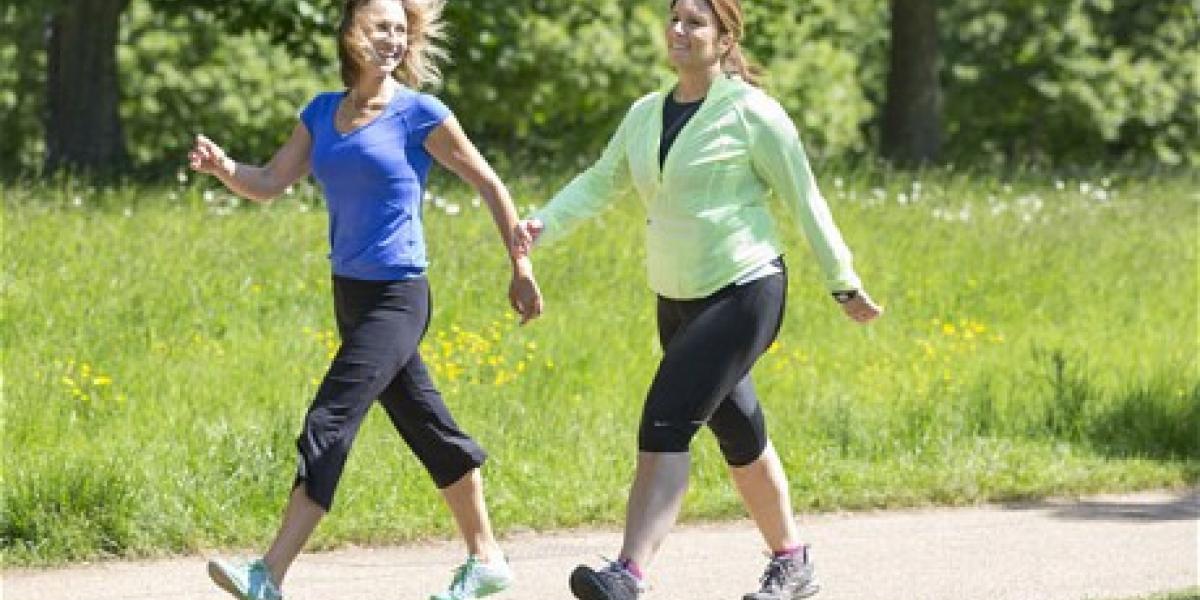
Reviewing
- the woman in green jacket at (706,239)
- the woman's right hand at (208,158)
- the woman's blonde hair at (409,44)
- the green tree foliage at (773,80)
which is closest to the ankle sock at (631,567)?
the woman in green jacket at (706,239)

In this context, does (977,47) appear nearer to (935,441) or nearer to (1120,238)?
(1120,238)

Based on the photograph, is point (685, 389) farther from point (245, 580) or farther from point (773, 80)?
point (773, 80)

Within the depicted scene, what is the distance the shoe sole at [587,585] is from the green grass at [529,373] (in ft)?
6.32

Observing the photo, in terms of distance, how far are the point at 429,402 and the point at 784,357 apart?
15.7ft

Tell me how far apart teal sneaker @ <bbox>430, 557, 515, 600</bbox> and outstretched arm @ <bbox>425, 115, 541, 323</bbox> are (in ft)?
2.31

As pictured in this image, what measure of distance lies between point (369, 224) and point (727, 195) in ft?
3.04

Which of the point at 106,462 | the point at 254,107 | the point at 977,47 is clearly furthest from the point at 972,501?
the point at 977,47

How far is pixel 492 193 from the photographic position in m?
6.96

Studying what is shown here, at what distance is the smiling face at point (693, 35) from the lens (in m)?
6.72

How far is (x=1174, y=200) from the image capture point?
18.2 m

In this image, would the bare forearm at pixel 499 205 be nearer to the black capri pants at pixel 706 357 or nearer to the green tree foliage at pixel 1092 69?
the black capri pants at pixel 706 357

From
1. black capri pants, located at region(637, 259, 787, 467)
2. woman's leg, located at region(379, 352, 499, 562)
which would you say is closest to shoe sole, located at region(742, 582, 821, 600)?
black capri pants, located at region(637, 259, 787, 467)

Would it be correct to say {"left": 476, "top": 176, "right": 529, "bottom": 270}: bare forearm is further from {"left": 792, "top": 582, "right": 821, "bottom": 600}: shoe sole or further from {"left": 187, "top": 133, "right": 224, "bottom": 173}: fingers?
{"left": 792, "top": 582, "right": 821, "bottom": 600}: shoe sole

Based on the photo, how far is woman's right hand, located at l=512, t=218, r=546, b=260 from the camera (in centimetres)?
680
